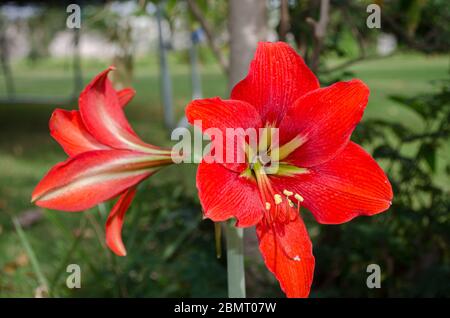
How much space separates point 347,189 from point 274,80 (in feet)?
0.53

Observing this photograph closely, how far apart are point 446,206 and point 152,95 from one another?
8703mm

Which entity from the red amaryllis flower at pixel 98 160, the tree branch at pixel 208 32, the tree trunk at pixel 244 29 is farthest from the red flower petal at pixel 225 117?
the tree branch at pixel 208 32

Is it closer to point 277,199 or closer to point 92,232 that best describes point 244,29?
point 277,199

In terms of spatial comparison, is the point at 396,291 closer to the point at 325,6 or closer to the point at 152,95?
the point at 325,6

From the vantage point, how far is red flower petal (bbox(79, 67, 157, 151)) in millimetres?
745

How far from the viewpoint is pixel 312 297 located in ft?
3.93

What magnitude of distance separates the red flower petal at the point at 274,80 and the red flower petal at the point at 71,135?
0.74ft

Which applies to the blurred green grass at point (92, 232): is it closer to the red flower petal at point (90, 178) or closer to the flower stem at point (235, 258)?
the flower stem at point (235, 258)

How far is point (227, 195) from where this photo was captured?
639 mm

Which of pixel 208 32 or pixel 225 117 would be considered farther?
pixel 208 32

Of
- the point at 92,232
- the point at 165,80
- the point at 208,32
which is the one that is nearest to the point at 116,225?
the point at 208,32

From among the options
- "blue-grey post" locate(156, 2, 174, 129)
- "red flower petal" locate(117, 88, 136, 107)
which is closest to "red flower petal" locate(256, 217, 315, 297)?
"red flower petal" locate(117, 88, 136, 107)

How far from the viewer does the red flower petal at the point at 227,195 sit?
24.2 inches
